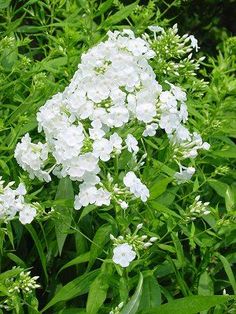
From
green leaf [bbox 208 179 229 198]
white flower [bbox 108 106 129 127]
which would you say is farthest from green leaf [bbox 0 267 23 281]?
green leaf [bbox 208 179 229 198]

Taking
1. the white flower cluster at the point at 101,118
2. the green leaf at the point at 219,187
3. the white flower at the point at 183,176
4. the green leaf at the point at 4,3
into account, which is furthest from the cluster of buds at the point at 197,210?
the green leaf at the point at 4,3

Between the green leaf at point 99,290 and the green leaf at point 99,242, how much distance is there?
0.17 feet

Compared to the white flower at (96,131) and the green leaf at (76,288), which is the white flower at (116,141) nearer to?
the white flower at (96,131)

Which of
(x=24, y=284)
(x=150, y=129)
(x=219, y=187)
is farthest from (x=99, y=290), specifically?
(x=219, y=187)

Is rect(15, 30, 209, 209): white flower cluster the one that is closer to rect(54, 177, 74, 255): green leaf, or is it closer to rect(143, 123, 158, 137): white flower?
rect(143, 123, 158, 137): white flower

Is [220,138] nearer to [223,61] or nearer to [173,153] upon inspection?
[223,61]

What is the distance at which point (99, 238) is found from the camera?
2.63 meters

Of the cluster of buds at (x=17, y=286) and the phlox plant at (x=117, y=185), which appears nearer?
the phlox plant at (x=117, y=185)

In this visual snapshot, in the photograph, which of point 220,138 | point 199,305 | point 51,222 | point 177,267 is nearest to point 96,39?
point 220,138

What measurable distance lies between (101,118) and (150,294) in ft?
2.28

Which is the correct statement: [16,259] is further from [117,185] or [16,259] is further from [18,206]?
[117,185]

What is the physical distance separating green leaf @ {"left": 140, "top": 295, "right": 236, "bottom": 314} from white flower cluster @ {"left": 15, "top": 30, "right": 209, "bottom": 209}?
384 mm

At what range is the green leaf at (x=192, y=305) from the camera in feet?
7.72

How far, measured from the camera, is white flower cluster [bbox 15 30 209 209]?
2.37 meters
